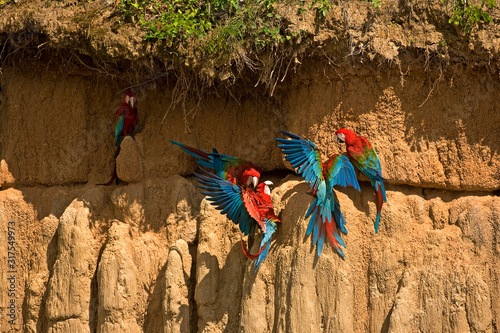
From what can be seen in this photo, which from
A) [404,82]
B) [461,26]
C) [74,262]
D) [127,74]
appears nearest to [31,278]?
[74,262]

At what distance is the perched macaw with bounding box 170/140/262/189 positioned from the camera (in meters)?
5.14

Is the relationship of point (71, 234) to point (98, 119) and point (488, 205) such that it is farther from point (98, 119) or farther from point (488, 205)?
point (488, 205)

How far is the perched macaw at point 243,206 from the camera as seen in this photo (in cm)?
480

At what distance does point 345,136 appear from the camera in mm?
4742

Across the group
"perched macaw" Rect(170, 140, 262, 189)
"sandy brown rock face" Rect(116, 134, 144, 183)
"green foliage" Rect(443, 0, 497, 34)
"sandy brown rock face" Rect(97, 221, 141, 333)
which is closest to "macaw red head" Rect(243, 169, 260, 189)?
"perched macaw" Rect(170, 140, 262, 189)

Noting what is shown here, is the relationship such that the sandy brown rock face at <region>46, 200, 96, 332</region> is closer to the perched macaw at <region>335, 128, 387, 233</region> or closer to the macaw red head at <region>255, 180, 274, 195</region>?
the macaw red head at <region>255, 180, 274, 195</region>

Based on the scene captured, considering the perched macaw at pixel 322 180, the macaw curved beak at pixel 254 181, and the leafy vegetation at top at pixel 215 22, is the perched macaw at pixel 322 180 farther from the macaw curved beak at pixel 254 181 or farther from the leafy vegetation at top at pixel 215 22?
the leafy vegetation at top at pixel 215 22

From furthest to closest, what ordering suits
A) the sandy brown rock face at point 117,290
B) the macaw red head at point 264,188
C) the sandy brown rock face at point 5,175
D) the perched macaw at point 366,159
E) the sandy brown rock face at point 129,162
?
the sandy brown rock face at point 5,175 → the sandy brown rock face at point 129,162 → the sandy brown rock face at point 117,290 → the macaw red head at point 264,188 → the perched macaw at point 366,159

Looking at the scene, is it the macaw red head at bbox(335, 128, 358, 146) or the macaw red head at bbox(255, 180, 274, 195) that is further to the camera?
the macaw red head at bbox(255, 180, 274, 195)

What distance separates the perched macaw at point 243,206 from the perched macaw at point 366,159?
0.75 m

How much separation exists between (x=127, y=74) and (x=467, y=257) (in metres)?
3.18

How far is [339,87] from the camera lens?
4.98m

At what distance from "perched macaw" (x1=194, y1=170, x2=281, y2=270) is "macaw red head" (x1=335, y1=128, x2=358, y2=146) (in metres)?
0.73

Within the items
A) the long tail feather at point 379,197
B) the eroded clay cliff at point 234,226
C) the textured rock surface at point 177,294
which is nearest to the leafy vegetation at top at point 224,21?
the eroded clay cliff at point 234,226
